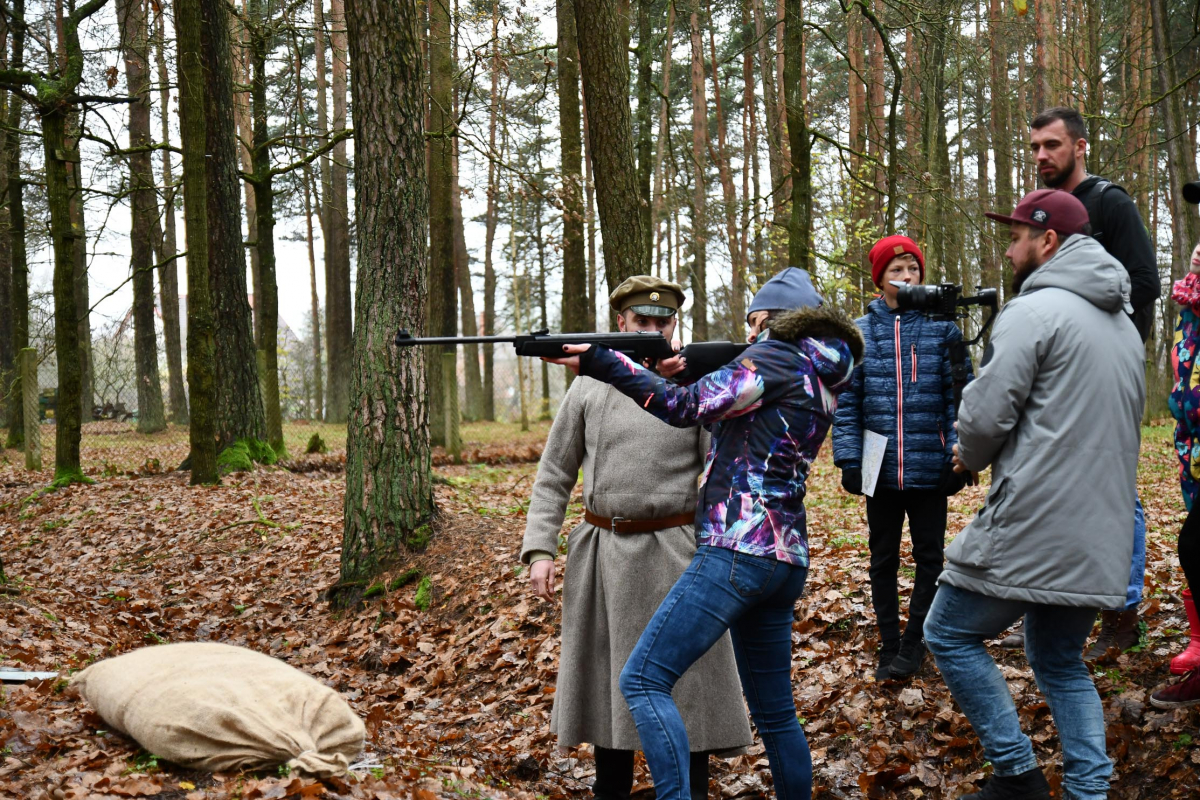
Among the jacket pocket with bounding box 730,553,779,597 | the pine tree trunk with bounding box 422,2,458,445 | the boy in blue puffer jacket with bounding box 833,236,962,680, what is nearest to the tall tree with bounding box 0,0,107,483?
the pine tree trunk with bounding box 422,2,458,445

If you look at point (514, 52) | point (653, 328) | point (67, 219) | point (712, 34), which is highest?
point (712, 34)

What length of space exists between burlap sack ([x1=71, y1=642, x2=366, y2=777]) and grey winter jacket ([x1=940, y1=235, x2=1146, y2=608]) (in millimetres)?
2749

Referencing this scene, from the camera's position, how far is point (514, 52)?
10.6 m

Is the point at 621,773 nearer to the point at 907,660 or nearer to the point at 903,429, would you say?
the point at 907,660

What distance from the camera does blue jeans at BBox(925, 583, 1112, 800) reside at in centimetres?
337

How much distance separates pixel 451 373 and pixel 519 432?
33.9ft

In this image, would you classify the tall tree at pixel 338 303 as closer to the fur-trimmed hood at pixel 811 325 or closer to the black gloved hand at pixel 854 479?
the black gloved hand at pixel 854 479

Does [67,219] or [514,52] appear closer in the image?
[514,52]

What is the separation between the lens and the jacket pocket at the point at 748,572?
326 centimetres

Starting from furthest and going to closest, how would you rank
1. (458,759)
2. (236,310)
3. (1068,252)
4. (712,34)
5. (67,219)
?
1. (712,34)
2. (236,310)
3. (67,219)
4. (458,759)
5. (1068,252)

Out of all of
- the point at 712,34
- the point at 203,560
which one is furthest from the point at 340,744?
the point at 712,34

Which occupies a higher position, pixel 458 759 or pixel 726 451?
pixel 726 451

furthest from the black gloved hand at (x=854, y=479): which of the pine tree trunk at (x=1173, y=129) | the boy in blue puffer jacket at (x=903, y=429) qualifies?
the pine tree trunk at (x=1173, y=129)

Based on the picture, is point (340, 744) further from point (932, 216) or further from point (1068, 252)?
point (932, 216)
